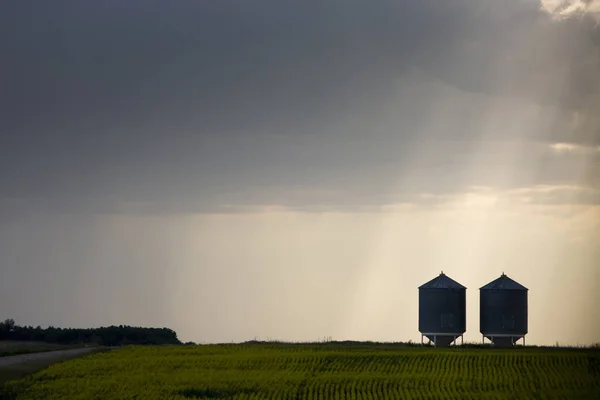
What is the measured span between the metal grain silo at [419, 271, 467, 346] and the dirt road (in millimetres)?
28869

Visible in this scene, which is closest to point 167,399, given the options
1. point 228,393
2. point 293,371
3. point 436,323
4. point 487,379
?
point 228,393

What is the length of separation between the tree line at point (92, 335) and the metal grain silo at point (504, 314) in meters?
39.9

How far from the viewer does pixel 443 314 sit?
11700 centimetres

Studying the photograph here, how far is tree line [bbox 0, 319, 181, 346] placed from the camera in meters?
144

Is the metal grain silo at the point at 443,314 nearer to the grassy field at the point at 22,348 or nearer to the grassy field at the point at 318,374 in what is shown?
the grassy field at the point at 318,374

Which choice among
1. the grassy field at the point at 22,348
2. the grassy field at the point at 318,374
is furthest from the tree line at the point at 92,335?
the grassy field at the point at 318,374

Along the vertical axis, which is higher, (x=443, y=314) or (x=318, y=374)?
(x=443, y=314)

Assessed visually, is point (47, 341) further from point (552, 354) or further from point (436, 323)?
point (552, 354)

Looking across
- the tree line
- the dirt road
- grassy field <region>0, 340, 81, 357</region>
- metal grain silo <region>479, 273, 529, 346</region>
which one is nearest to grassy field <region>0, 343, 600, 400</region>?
the dirt road

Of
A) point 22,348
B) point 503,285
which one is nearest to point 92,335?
point 22,348

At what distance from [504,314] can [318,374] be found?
32.5m

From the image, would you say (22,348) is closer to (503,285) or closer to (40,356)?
(40,356)

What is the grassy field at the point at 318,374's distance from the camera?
79.1 metres

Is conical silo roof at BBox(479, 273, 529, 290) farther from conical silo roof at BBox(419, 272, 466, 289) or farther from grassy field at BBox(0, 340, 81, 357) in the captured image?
grassy field at BBox(0, 340, 81, 357)
